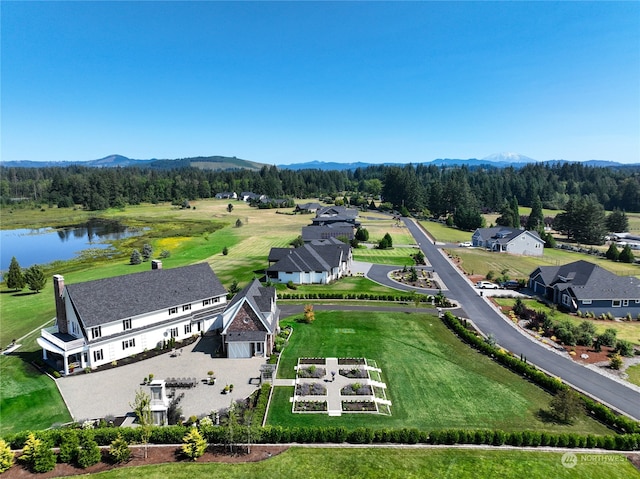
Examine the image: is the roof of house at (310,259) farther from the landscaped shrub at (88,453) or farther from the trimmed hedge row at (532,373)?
the landscaped shrub at (88,453)

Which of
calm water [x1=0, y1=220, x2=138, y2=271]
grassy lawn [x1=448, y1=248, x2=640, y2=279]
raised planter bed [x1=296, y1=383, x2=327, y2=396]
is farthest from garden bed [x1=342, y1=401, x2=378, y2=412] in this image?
calm water [x1=0, y1=220, x2=138, y2=271]

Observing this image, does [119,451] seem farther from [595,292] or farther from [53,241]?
[53,241]

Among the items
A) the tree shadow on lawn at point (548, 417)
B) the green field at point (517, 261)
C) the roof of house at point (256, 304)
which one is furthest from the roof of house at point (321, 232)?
the tree shadow on lawn at point (548, 417)

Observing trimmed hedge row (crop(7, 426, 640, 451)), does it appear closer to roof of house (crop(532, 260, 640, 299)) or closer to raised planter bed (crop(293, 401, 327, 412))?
raised planter bed (crop(293, 401, 327, 412))

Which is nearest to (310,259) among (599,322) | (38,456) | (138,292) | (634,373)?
(138,292)

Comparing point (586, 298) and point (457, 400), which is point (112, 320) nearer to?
point (457, 400)
